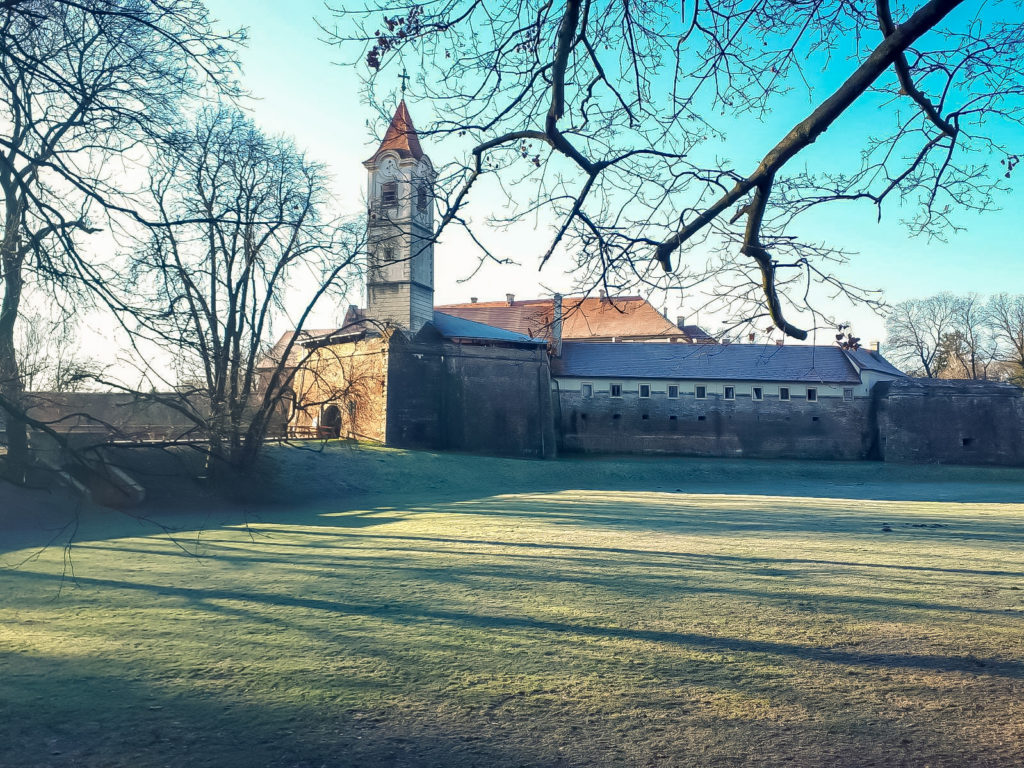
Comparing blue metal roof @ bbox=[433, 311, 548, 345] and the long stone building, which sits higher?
blue metal roof @ bbox=[433, 311, 548, 345]

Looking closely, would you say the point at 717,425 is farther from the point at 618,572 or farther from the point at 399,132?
the point at 399,132

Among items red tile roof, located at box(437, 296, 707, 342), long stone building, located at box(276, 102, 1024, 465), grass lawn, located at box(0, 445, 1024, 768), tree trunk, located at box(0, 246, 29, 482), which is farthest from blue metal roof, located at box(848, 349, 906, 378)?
tree trunk, located at box(0, 246, 29, 482)

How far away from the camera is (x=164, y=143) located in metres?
5.32

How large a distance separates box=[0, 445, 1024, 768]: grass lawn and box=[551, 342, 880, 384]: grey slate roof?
24.0 metres

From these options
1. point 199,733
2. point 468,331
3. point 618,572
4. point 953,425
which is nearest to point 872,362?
point 953,425

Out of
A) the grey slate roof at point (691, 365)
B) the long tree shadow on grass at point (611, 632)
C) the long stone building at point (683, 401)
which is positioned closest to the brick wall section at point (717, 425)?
the long stone building at point (683, 401)

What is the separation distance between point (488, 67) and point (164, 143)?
232cm

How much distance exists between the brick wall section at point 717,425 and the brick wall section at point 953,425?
133 centimetres

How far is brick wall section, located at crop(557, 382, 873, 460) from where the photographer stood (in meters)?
37.4

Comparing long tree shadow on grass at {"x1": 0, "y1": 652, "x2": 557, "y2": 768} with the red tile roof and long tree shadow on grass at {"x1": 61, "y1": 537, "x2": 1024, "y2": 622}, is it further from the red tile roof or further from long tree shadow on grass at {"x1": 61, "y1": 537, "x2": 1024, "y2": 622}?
the red tile roof

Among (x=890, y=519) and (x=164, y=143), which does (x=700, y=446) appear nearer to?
(x=890, y=519)

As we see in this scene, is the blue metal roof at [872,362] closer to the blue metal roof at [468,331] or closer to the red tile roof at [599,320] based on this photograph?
the red tile roof at [599,320]

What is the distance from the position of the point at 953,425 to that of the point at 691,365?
42.1 ft

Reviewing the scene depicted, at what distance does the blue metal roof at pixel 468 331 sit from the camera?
35125 mm
